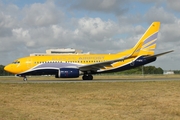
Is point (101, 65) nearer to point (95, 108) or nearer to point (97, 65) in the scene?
point (97, 65)

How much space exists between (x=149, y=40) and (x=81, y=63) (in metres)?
9.59

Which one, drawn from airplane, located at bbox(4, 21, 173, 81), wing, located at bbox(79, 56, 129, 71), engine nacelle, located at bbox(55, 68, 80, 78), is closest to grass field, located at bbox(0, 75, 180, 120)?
engine nacelle, located at bbox(55, 68, 80, 78)

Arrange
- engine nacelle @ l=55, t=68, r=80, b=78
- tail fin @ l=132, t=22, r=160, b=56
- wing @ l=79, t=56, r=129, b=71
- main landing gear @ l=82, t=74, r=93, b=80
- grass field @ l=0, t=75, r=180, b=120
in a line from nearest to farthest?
grass field @ l=0, t=75, r=180, b=120
engine nacelle @ l=55, t=68, r=80, b=78
wing @ l=79, t=56, r=129, b=71
main landing gear @ l=82, t=74, r=93, b=80
tail fin @ l=132, t=22, r=160, b=56

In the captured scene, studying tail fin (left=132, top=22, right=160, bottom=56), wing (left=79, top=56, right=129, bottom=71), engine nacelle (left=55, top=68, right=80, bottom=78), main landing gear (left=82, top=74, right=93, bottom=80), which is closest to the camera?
engine nacelle (left=55, top=68, right=80, bottom=78)

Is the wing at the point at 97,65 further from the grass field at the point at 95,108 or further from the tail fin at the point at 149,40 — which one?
the grass field at the point at 95,108

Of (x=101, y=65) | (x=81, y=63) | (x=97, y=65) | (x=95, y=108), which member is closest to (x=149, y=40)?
(x=101, y=65)

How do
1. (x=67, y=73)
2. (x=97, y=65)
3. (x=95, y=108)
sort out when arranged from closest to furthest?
(x=95, y=108) < (x=67, y=73) < (x=97, y=65)

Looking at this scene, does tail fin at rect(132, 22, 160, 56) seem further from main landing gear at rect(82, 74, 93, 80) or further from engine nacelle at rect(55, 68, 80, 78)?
engine nacelle at rect(55, 68, 80, 78)

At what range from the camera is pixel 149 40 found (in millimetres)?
39125

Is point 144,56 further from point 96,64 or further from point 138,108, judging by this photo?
point 138,108

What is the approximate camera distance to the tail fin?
3862 centimetres

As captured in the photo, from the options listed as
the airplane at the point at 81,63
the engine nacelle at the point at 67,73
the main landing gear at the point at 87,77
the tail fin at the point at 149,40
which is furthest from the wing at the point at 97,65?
the tail fin at the point at 149,40

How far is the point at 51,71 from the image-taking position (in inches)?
1375

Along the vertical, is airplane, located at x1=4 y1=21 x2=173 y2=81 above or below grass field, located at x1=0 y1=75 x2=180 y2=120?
above
